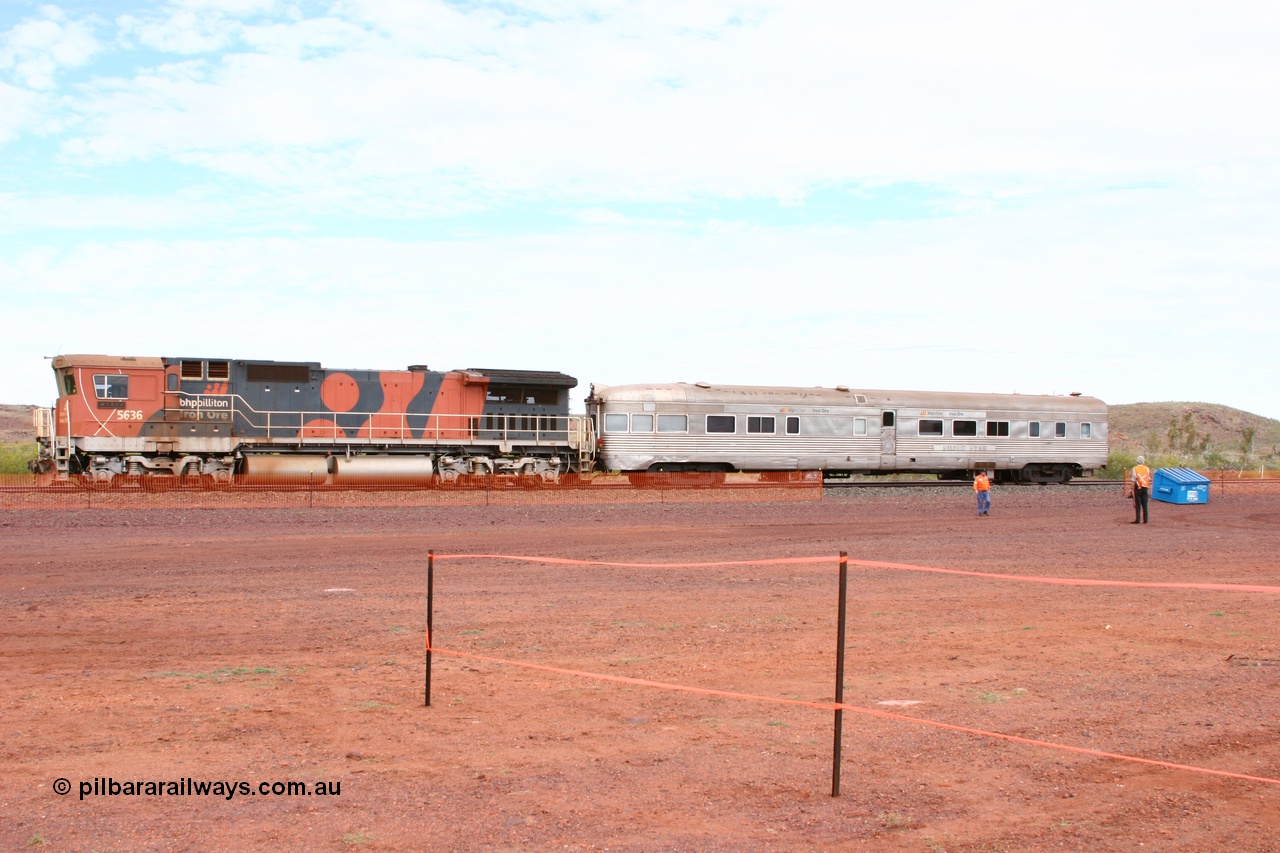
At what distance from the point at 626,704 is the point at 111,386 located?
2455cm

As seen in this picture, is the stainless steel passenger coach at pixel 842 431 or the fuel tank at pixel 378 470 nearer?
the fuel tank at pixel 378 470

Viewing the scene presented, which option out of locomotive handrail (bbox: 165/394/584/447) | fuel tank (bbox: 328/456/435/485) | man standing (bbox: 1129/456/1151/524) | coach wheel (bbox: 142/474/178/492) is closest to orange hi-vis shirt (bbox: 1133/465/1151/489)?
man standing (bbox: 1129/456/1151/524)

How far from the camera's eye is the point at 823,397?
3262 centimetres

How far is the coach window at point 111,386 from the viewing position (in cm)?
2736

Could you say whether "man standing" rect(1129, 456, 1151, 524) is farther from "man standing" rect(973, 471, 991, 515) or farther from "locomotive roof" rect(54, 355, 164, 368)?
"locomotive roof" rect(54, 355, 164, 368)

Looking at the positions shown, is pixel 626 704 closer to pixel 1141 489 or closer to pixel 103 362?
pixel 1141 489

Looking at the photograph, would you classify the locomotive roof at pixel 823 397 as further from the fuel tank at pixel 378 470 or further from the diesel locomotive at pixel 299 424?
the fuel tank at pixel 378 470

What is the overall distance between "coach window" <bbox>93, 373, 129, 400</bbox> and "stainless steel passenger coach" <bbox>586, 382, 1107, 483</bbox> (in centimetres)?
1334

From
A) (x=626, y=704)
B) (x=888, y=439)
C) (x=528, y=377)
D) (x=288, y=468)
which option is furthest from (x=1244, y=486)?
(x=626, y=704)

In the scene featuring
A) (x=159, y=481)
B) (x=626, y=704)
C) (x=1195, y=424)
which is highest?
(x=1195, y=424)

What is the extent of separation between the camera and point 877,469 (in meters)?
33.2

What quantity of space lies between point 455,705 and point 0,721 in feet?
10.4

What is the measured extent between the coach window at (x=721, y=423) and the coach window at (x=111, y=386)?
54.5 ft

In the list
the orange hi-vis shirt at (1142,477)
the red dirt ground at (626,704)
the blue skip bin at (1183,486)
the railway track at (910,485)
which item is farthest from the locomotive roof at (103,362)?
the blue skip bin at (1183,486)
